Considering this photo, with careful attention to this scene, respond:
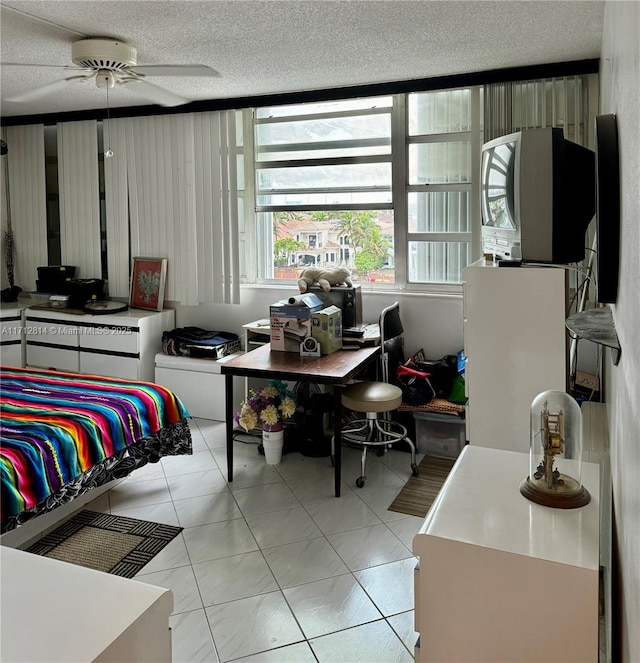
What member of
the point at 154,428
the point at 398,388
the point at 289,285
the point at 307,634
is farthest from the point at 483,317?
the point at 289,285

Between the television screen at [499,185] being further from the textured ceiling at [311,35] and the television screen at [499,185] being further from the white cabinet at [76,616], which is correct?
the white cabinet at [76,616]

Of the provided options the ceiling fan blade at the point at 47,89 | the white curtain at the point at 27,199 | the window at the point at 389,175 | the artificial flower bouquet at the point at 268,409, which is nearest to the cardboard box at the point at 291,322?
the artificial flower bouquet at the point at 268,409

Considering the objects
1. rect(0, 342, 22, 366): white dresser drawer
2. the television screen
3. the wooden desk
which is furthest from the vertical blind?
rect(0, 342, 22, 366): white dresser drawer

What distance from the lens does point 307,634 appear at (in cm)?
231

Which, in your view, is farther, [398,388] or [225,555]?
[398,388]

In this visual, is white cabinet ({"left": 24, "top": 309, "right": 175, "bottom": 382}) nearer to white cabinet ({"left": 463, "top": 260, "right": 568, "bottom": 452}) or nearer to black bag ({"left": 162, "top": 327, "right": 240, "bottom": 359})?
black bag ({"left": 162, "top": 327, "right": 240, "bottom": 359})

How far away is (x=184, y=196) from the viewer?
5.03m

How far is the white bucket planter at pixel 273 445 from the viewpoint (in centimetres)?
389

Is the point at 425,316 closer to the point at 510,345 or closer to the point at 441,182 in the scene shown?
the point at 441,182

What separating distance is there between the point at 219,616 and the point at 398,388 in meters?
1.81

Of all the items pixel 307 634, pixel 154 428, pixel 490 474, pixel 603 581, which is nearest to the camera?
pixel 490 474

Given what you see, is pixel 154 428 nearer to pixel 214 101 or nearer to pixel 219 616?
pixel 219 616

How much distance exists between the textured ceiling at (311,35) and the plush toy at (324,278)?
49.5 inches

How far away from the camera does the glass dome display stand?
1.52 m
